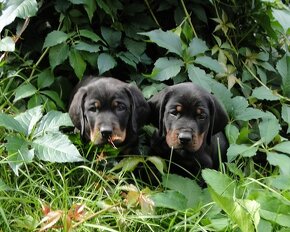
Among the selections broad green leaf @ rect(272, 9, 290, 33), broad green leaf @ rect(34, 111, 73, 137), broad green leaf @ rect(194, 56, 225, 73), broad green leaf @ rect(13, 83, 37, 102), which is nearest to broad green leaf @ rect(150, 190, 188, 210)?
broad green leaf @ rect(34, 111, 73, 137)

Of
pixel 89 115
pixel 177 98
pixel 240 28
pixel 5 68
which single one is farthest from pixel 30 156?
pixel 240 28

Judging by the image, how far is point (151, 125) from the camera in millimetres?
4590

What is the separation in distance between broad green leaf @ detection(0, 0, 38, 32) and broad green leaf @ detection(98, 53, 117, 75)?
0.61 metres

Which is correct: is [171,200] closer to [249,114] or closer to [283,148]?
[283,148]

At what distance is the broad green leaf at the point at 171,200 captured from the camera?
3324 millimetres

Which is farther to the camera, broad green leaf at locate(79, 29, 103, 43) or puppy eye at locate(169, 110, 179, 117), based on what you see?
broad green leaf at locate(79, 29, 103, 43)

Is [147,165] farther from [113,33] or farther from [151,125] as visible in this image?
[113,33]

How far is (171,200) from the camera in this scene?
11.1ft

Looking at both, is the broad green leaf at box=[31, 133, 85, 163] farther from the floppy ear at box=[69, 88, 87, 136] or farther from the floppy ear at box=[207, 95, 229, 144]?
the floppy ear at box=[207, 95, 229, 144]

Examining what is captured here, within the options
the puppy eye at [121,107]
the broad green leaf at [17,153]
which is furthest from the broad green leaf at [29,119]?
the puppy eye at [121,107]

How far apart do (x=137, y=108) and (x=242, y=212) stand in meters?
1.42

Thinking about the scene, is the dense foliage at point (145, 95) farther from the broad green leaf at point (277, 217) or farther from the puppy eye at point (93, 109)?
the puppy eye at point (93, 109)

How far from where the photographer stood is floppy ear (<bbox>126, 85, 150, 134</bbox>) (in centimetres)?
412

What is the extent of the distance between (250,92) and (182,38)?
74cm
